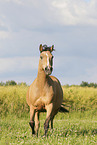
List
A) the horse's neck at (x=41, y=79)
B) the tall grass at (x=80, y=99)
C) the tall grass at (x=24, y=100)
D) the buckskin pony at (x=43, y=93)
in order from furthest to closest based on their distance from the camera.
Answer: the tall grass at (x=80, y=99), the tall grass at (x=24, y=100), the horse's neck at (x=41, y=79), the buckskin pony at (x=43, y=93)

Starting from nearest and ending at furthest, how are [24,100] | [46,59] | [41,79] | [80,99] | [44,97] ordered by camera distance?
[46,59] < [44,97] < [41,79] < [24,100] < [80,99]

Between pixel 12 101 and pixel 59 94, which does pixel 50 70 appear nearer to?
pixel 59 94

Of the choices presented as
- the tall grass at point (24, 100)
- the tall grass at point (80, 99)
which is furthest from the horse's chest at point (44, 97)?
the tall grass at point (80, 99)

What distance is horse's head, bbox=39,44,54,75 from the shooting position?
22.7 feet

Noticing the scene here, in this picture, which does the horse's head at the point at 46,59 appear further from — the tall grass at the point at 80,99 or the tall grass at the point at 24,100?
the tall grass at the point at 80,99

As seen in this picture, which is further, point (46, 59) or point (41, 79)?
point (41, 79)

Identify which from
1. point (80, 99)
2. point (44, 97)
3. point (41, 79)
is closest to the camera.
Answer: point (44, 97)

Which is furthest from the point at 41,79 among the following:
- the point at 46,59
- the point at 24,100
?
the point at 24,100

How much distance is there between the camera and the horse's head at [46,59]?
6918 mm

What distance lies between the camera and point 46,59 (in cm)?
708

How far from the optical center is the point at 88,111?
1853 centimetres

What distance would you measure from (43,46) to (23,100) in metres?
10.2

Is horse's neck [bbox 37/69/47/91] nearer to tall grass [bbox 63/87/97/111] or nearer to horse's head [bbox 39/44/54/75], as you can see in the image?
horse's head [bbox 39/44/54/75]

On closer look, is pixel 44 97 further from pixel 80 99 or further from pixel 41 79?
pixel 80 99
